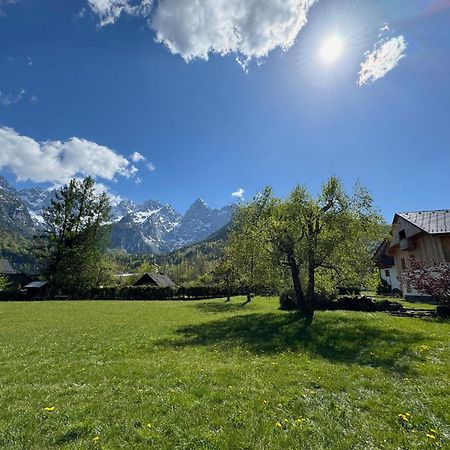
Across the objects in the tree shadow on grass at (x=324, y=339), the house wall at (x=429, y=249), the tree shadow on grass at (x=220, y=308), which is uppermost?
the house wall at (x=429, y=249)

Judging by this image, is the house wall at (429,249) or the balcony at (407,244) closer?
the house wall at (429,249)

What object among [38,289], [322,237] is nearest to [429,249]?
[322,237]

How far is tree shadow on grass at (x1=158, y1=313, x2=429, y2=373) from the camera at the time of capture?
473 inches

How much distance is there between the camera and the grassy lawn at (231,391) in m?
6.14

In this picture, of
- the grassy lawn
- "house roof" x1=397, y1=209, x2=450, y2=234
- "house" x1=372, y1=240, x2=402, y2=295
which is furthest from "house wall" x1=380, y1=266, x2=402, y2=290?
the grassy lawn

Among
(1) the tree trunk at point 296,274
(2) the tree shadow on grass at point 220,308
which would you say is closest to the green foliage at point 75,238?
(2) the tree shadow on grass at point 220,308

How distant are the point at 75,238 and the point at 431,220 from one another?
64983mm

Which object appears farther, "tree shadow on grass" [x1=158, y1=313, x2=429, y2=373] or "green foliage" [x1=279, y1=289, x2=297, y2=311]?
"green foliage" [x1=279, y1=289, x2=297, y2=311]

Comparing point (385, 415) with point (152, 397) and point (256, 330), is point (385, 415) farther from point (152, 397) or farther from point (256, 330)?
point (256, 330)

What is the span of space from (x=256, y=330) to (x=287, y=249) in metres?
7.60

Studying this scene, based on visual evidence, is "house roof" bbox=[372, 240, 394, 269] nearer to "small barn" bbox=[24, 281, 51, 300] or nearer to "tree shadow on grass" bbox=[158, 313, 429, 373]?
"tree shadow on grass" bbox=[158, 313, 429, 373]

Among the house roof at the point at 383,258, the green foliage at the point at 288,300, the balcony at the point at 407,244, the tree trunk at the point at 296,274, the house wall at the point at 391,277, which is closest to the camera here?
the tree trunk at the point at 296,274

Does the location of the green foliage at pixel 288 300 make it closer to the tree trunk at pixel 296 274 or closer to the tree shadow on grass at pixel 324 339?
the tree trunk at pixel 296 274

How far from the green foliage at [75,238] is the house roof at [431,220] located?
197 feet
